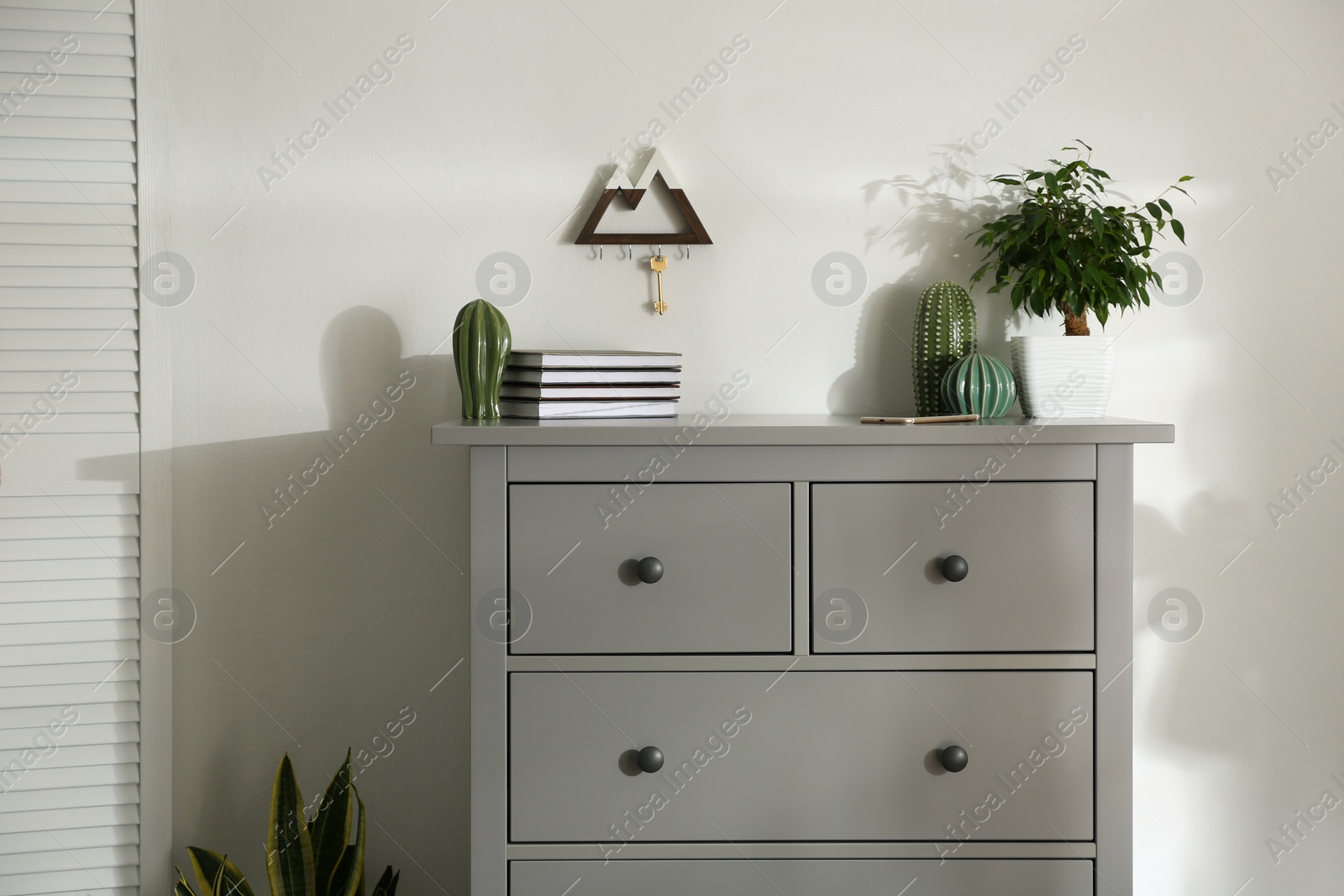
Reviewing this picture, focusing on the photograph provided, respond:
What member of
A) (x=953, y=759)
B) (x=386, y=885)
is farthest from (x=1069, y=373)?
(x=386, y=885)

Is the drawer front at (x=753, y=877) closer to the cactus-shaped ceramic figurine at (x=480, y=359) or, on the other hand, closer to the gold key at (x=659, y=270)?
the cactus-shaped ceramic figurine at (x=480, y=359)

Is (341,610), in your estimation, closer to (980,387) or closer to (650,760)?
(650,760)

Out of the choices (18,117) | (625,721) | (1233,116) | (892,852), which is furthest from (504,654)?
(1233,116)

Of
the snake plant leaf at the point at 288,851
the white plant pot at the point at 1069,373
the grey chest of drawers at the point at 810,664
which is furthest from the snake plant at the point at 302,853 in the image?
the white plant pot at the point at 1069,373

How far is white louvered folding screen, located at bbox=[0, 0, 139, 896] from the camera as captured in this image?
5.72 ft

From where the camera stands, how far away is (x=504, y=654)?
1.39 m

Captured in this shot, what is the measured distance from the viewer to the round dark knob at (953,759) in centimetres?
138

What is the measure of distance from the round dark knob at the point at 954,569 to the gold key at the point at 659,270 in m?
0.85

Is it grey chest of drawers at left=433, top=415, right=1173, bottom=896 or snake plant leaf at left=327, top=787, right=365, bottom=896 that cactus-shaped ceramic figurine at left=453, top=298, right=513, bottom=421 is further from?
snake plant leaf at left=327, top=787, right=365, bottom=896

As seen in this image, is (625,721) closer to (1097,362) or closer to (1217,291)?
(1097,362)

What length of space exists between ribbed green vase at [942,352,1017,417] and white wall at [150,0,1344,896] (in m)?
0.29

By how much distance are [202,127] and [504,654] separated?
1387 mm

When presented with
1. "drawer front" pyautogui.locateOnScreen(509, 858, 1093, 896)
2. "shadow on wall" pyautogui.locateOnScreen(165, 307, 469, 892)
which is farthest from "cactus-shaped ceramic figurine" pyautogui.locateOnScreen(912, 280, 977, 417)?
"shadow on wall" pyautogui.locateOnScreen(165, 307, 469, 892)

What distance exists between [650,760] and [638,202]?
3.87 ft
